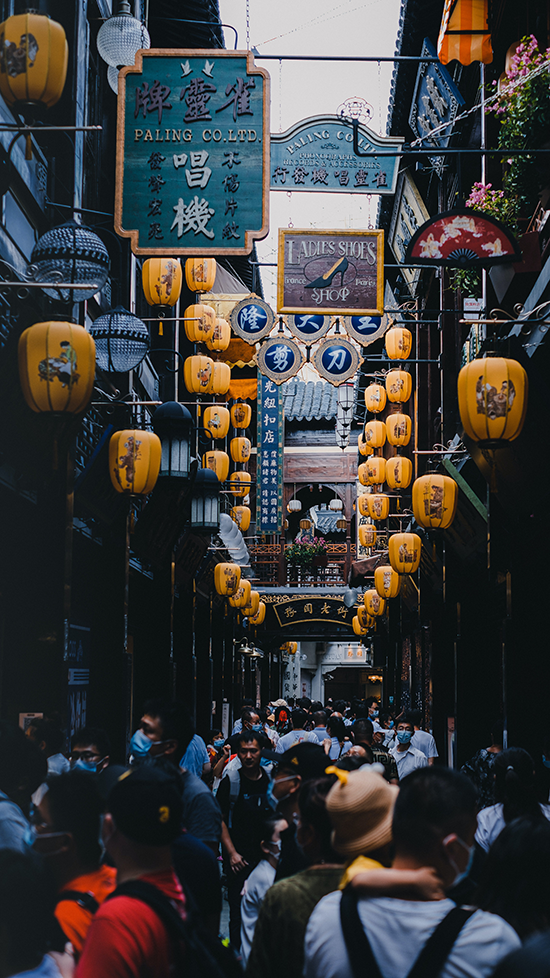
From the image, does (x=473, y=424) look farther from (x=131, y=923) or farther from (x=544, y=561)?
(x=131, y=923)

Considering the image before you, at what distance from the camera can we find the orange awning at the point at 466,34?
11.4 meters

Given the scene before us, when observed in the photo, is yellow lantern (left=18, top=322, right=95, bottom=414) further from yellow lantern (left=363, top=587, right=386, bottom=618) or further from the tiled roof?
the tiled roof

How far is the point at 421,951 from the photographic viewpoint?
2537mm

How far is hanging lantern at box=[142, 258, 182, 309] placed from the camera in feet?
43.1

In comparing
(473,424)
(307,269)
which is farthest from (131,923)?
(307,269)

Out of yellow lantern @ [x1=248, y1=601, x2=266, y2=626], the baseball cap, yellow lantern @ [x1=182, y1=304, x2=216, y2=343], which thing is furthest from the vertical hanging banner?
the baseball cap

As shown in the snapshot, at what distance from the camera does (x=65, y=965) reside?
8.87 feet

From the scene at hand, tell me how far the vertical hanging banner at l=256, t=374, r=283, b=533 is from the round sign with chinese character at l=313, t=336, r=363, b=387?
732 inches

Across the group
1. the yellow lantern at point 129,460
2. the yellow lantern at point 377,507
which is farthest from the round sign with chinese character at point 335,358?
the yellow lantern at point 377,507

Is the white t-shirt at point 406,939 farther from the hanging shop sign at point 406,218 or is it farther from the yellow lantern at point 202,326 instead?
the hanging shop sign at point 406,218

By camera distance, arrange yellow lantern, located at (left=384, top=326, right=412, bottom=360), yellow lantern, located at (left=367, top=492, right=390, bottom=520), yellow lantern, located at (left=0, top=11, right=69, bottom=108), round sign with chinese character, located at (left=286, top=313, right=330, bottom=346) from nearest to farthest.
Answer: yellow lantern, located at (left=0, top=11, right=69, bottom=108) < round sign with chinese character, located at (left=286, top=313, right=330, bottom=346) < yellow lantern, located at (left=384, top=326, right=412, bottom=360) < yellow lantern, located at (left=367, top=492, right=390, bottom=520)

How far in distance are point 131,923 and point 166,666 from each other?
14.6 m

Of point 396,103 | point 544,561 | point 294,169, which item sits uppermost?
point 396,103

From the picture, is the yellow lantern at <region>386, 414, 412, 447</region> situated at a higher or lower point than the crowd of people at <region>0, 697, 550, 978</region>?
higher
